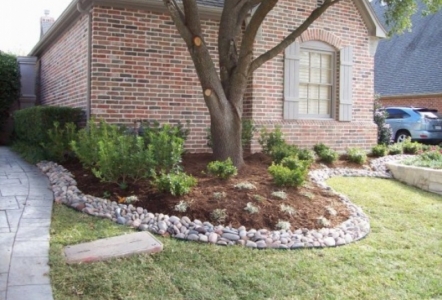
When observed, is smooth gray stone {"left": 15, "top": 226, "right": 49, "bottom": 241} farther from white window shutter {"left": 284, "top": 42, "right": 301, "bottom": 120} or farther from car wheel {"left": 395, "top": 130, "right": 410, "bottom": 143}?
car wheel {"left": 395, "top": 130, "right": 410, "bottom": 143}

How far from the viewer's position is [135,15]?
8.35 m

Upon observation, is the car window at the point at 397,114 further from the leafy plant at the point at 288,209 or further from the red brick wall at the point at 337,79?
the leafy plant at the point at 288,209

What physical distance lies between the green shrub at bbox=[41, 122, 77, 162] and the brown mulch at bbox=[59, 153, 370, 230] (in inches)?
38.4

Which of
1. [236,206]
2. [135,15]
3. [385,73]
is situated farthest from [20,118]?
[385,73]

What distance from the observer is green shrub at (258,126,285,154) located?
836cm

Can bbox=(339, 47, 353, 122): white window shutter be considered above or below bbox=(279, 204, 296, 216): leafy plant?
above

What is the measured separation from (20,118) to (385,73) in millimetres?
16196

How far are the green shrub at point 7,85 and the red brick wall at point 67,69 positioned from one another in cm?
77

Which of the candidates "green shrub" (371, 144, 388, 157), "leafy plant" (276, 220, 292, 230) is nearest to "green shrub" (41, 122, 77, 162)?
Result: "leafy plant" (276, 220, 292, 230)

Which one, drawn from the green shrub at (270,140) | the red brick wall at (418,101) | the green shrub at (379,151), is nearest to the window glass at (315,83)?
the green shrub at (379,151)

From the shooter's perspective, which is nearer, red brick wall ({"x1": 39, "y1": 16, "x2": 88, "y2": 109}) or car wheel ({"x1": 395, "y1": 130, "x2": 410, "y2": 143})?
red brick wall ({"x1": 39, "y1": 16, "x2": 88, "y2": 109})

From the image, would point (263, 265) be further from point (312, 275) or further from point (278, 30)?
point (278, 30)

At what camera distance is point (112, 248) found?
4.17 meters

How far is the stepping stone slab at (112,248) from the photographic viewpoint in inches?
156
